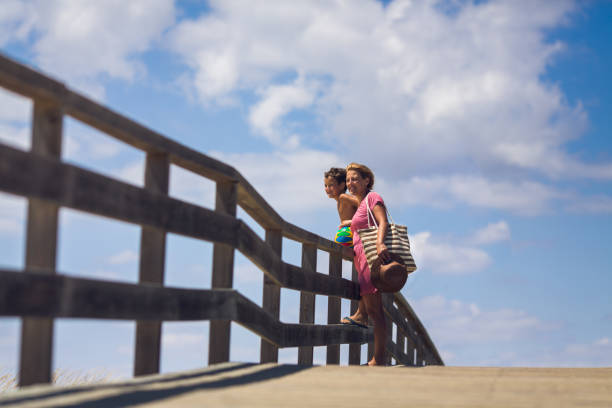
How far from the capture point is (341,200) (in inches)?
308

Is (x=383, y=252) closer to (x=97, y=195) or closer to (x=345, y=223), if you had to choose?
(x=345, y=223)

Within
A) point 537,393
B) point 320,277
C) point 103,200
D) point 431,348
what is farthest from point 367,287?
point 431,348

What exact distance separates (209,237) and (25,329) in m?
1.64

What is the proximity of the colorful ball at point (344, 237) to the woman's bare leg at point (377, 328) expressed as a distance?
3.33ft

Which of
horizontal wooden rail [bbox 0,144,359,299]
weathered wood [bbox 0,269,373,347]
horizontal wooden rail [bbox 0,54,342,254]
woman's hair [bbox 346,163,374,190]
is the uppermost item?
woman's hair [bbox 346,163,374,190]

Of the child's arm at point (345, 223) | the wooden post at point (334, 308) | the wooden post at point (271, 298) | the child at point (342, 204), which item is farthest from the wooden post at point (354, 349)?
the wooden post at point (271, 298)

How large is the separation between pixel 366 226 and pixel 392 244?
444mm

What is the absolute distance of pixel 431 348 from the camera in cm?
1438

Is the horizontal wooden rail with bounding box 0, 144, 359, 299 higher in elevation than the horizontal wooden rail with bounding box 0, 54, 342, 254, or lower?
lower

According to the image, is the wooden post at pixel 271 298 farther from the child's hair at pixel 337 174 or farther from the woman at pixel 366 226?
the child's hair at pixel 337 174

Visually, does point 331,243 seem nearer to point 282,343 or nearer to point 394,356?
point 282,343

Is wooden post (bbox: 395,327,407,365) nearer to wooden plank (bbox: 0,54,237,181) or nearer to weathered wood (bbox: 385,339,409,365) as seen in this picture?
weathered wood (bbox: 385,339,409,365)

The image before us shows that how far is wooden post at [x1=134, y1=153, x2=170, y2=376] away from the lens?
13.6 ft

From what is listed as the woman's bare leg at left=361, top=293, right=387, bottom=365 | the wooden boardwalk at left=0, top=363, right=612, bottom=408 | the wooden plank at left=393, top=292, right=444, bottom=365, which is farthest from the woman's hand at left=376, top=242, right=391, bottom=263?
the wooden plank at left=393, top=292, right=444, bottom=365
